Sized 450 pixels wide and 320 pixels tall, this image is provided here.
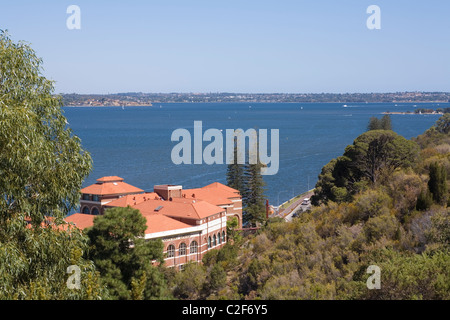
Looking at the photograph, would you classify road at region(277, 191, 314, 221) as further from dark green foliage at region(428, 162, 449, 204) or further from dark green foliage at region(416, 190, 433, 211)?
dark green foliage at region(416, 190, 433, 211)

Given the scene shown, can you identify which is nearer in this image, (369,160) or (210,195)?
(369,160)

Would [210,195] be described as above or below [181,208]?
below

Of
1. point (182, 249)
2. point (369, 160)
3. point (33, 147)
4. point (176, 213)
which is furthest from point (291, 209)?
point (33, 147)

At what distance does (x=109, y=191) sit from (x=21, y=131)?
3242cm

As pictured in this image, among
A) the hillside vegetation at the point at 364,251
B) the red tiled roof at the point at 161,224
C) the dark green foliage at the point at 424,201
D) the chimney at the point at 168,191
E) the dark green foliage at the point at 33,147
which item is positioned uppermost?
the dark green foliage at the point at 33,147

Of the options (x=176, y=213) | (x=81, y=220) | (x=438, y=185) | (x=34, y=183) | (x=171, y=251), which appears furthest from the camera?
(x=176, y=213)

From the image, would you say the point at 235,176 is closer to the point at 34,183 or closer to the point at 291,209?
the point at 291,209

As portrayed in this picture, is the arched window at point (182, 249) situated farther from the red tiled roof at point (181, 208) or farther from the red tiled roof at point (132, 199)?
the red tiled roof at point (132, 199)

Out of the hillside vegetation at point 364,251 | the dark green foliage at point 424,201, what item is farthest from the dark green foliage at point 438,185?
the dark green foliage at point 424,201

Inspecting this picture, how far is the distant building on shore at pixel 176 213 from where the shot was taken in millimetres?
32844

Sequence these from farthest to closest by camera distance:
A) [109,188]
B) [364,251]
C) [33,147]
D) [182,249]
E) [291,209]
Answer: [291,209]
[109,188]
[182,249]
[364,251]
[33,147]

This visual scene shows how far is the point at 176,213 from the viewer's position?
35750mm

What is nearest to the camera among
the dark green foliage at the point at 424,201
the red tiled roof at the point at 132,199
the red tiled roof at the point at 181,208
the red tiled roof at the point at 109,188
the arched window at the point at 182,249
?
the dark green foliage at the point at 424,201
